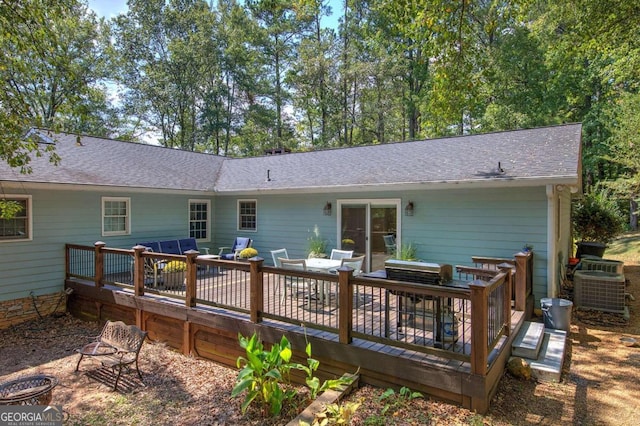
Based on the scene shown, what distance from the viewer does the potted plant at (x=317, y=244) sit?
9469 millimetres

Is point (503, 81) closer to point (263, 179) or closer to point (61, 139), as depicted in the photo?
point (263, 179)

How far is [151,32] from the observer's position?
2208cm

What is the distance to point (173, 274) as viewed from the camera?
7.08 metres

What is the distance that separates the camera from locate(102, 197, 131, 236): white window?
29.7 feet

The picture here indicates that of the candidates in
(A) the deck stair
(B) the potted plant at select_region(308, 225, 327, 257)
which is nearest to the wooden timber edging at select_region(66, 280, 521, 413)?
(A) the deck stair

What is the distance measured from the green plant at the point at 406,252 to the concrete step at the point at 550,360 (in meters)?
3.07

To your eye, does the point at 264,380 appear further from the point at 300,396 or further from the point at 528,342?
the point at 528,342

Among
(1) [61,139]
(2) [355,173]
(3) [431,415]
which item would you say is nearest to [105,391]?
(3) [431,415]

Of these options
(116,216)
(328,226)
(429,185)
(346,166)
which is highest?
(346,166)

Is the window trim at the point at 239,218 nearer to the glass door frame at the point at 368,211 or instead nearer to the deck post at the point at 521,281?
the glass door frame at the point at 368,211

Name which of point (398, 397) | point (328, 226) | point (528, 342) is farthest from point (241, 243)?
point (528, 342)

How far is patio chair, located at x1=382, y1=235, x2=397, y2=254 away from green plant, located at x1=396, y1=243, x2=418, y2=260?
0.26m

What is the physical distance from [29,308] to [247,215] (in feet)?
18.9

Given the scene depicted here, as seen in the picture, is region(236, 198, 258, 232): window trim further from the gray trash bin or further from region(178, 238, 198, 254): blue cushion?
the gray trash bin
